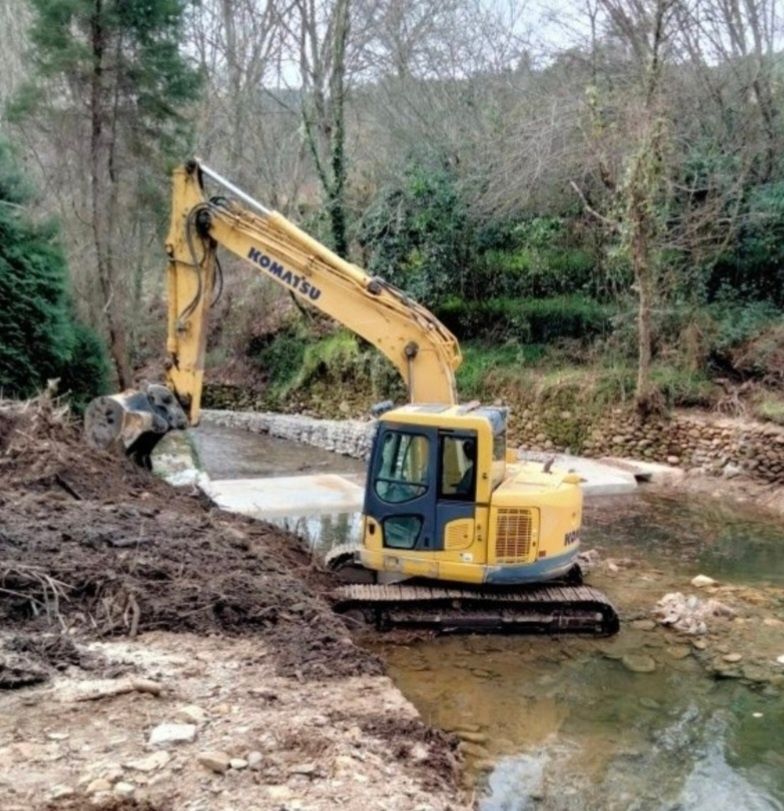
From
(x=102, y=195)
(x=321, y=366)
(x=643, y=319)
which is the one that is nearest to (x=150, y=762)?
(x=643, y=319)

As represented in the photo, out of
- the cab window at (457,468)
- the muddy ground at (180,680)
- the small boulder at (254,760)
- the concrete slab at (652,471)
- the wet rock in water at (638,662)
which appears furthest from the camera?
the concrete slab at (652,471)

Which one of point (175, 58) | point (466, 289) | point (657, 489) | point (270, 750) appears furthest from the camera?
point (466, 289)

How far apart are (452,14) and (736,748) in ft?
57.9

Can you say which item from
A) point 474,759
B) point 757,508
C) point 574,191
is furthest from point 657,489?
point 474,759

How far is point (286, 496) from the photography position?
1116 cm

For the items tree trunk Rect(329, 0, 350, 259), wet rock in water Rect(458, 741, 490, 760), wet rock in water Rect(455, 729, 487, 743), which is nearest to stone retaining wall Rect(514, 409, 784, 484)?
tree trunk Rect(329, 0, 350, 259)

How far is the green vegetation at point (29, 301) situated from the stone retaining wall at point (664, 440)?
4550 mm

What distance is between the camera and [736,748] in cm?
549

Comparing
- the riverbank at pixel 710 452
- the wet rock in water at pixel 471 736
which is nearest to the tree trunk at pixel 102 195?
the riverbank at pixel 710 452

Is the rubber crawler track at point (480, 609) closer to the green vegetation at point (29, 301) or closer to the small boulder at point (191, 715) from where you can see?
the small boulder at point (191, 715)

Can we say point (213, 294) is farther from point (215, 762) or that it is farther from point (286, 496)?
point (215, 762)

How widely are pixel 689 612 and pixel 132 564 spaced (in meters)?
4.72

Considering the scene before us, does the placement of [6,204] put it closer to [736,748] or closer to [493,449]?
[493,449]

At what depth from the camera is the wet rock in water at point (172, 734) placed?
13.7 feet
